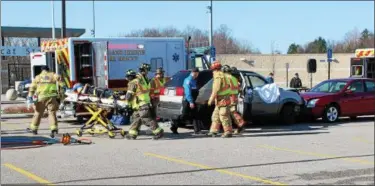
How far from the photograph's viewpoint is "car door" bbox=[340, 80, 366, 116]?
15.8m

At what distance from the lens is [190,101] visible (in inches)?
481

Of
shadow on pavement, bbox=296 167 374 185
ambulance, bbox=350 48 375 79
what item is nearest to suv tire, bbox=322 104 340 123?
ambulance, bbox=350 48 375 79

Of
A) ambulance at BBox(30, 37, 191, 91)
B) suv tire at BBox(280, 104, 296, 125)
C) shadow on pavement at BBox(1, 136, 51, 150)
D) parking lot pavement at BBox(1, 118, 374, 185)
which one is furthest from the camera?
ambulance at BBox(30, 37, 191, 91)

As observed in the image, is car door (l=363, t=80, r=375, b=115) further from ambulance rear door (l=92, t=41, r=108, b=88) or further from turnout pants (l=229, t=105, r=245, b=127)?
ambulance rear door (l=92, t=41, r=108, b=88)

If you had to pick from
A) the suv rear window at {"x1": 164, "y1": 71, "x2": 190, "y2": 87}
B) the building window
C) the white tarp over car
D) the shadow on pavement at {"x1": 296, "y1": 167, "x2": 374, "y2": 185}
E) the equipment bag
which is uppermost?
the building window

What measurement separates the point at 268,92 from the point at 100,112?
458cm

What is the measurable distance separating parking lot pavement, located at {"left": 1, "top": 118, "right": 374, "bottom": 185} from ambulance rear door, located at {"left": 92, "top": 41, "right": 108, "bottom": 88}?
401 centimetres

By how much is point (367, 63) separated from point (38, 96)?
15.3 m

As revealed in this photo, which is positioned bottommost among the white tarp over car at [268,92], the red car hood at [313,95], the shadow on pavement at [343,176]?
the shadow on pavement at [343,176]

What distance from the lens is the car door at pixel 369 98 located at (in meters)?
16.0

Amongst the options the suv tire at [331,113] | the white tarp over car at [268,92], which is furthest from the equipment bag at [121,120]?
the suv tire at [331,113]

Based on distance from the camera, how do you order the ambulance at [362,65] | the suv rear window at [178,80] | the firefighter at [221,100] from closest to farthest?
the firefighter at [221,100]
the suv rear window at [178,80]
the ambulance at [362,65]

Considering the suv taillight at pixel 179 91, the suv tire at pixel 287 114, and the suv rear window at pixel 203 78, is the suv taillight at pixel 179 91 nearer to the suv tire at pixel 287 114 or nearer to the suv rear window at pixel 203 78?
the suv rear window at pixel 203 78

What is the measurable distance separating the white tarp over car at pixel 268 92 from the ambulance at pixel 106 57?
454cm
